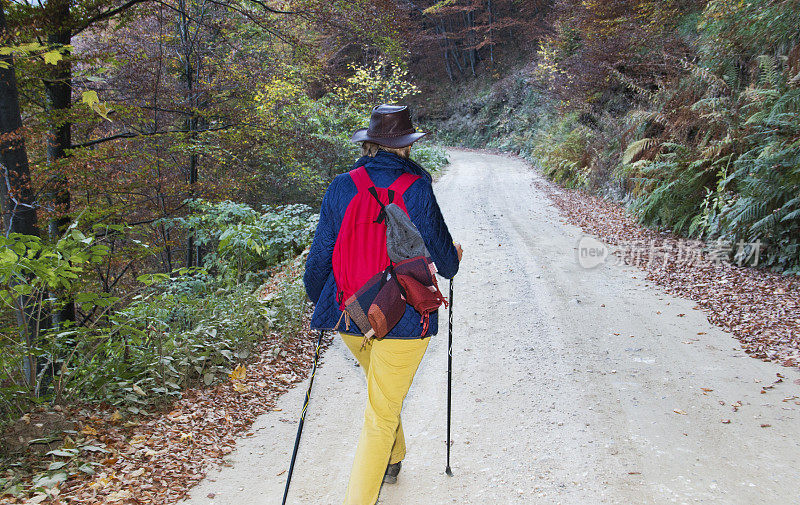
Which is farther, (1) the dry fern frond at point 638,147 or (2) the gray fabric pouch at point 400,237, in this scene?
(1) the dry fern frond at point 638,147

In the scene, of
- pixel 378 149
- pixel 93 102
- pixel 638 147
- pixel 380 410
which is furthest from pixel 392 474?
pixel 638 147

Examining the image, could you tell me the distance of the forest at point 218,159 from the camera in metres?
4.01

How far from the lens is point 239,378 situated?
4617mm

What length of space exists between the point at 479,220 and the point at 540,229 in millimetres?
1452

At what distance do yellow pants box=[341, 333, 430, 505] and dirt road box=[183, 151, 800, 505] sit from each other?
0.60m

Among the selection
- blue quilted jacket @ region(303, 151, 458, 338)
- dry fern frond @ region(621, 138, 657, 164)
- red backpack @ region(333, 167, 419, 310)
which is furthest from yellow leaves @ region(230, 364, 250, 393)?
dry fern frond @ region(621, 138, 657, 164)

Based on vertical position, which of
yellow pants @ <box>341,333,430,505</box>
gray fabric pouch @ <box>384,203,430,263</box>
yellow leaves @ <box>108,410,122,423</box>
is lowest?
yellow leaves @ <box>108,410,122,423</box>

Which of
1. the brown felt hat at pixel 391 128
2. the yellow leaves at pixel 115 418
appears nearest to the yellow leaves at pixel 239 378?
the yellow leaves at pixel 115 418

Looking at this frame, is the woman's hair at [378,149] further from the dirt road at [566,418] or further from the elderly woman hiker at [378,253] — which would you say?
the dirt road at [566,418]

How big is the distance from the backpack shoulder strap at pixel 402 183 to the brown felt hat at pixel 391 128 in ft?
0.56

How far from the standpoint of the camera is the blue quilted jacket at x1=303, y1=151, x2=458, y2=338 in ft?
8.13

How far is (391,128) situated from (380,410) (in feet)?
4.82

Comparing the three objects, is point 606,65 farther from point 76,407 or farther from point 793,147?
point 76,407

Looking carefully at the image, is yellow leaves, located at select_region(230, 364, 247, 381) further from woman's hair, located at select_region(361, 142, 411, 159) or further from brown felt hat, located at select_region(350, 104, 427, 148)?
brown felt hat, located at select_region(350, 104, 427, 148)
